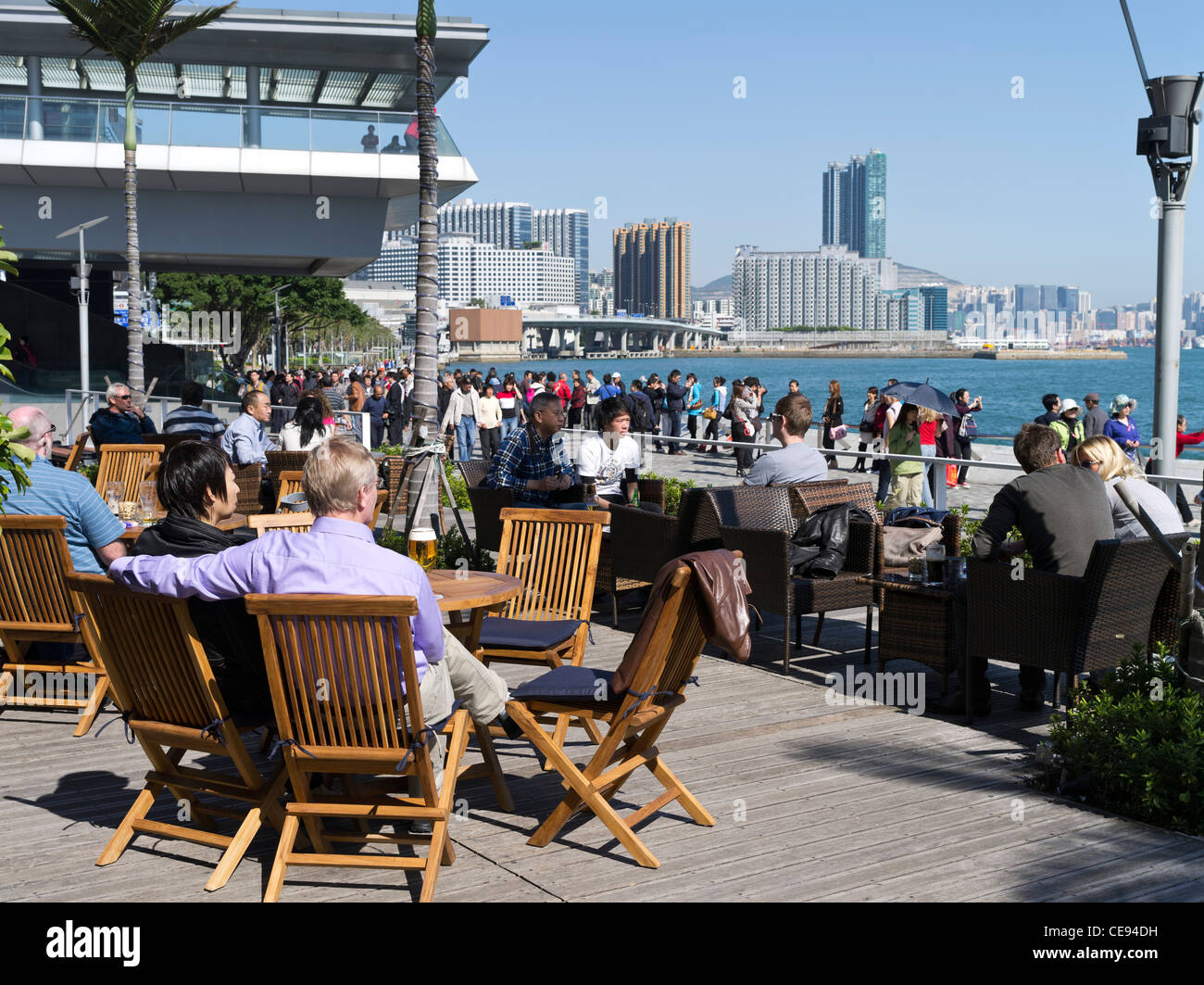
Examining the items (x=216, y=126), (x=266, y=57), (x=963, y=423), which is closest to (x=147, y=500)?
(x=963, y=423)

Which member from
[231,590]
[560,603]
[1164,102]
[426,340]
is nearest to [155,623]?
[231,590]

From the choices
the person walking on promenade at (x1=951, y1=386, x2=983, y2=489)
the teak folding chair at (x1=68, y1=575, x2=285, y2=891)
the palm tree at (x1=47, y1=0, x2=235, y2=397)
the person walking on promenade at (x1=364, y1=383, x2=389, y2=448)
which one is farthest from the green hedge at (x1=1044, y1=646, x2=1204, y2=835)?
the person walking on promenade at (x1=364, y1=383, x2=389, y2=448)

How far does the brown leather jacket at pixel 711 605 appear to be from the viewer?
4.31m

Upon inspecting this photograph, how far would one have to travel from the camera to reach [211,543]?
483cm

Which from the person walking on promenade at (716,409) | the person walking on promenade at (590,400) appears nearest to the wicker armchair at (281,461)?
the person walking on promenade at (716,409)

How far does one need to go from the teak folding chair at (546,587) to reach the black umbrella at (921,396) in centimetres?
905

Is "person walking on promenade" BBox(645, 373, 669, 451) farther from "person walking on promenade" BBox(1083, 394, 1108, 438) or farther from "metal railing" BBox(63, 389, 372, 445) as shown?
"person walking on promenade" BBox(1083, 394, 1108, 438)

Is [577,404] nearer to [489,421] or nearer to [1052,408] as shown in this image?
[489,421]

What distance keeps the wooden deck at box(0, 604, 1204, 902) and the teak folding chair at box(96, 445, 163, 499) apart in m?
5.19

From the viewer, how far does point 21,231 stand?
1178 inches

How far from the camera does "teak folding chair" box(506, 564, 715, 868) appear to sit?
4.37m

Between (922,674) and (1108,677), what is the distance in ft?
5.36

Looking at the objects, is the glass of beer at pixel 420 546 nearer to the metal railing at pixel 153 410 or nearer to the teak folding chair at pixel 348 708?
the teak folding chair at pixel 348 708
